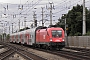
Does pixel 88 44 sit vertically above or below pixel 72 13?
below

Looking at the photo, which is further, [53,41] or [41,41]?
[41,41]

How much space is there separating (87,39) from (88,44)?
3.06ft

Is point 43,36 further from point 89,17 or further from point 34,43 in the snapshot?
point 89,17

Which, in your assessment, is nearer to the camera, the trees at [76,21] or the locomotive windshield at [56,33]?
the locomotive windshield at [56,33]

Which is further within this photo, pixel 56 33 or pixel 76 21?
pixel 76 21

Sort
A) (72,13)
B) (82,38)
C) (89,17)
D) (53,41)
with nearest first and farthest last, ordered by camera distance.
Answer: (53,41), (82,38), (89,17), (72,13)

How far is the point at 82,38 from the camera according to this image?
45375 millimetres

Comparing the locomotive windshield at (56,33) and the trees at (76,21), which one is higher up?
the trees at (76,21)

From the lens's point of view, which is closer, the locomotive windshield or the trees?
the locomotive windshield

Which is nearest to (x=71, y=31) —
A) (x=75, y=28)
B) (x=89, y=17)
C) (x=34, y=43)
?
(x=75, y=28)

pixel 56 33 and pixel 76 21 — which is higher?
pixel 76 21

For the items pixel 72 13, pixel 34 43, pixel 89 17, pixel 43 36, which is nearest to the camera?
pixel 43 36

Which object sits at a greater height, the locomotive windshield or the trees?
the trees

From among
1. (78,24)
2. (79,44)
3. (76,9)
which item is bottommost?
(79,44)
